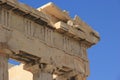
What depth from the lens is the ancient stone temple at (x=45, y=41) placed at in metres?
12.6

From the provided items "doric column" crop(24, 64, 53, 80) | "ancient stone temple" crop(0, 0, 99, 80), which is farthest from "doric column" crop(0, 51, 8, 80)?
"doric column" crop(24, 64, 53, 80)

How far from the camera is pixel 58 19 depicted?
14.9 m

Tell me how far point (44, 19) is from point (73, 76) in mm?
2338

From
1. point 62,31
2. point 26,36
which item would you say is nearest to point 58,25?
point 62,31

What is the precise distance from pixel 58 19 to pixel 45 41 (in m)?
1.35

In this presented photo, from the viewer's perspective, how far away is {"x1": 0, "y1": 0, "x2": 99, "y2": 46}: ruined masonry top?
12969 millimetres

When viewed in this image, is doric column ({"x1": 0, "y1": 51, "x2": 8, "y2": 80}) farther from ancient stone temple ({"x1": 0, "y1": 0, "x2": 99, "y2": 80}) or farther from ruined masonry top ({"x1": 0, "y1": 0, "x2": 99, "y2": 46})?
ruined masonry top ({"x1": 0, "y1": 0, "x2": 99, "y2": 46})

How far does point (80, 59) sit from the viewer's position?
15023mm

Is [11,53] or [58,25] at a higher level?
[58,25]

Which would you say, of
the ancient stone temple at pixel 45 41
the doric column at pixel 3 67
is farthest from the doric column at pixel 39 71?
the doric column at pixel 3 67

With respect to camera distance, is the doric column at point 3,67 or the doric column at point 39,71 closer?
the doric column at point 3,67

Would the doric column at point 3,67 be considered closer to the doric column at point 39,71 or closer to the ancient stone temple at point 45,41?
the ancient stone temple at point 45,41

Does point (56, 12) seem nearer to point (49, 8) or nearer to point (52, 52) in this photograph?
point (49, 8)

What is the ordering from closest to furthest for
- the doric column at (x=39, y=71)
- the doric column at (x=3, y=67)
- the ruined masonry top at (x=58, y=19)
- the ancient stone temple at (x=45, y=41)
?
the doric column at (x=3, y=67) → the ancient stone temple at (x=45, y=41) → the ruined masonry top at (x=58, y=19) → the doric column at (x=39, y=71)
